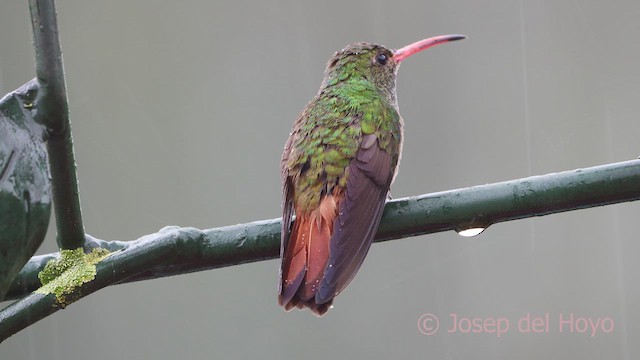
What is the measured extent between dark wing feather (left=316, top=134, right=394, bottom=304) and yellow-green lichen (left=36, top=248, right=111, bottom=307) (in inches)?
25.1

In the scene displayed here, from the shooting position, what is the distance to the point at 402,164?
823 centimetres

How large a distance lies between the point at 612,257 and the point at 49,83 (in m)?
7.27

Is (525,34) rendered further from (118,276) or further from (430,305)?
(118,276)

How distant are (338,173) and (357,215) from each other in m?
0.40

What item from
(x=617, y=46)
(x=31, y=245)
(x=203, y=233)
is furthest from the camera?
(x=617, y=46)

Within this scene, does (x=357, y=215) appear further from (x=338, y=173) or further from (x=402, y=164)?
(x=402, y=164)

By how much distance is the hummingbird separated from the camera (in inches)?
90.2

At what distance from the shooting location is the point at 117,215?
27.6 ft

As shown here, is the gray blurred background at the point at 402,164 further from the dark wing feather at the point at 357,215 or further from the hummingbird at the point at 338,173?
the dark wing feather at the point at 357,215

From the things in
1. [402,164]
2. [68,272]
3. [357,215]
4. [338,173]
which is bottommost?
[68,272]

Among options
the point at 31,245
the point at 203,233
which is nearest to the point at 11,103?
the point at 31,245

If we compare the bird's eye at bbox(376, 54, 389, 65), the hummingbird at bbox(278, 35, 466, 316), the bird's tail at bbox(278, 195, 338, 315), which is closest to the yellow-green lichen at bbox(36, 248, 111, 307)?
the hummingbird at bbox(278, 35, 466, 316)

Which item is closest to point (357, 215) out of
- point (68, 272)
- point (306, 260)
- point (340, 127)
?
point (306, 260)

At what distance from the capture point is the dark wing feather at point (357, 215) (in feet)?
7.32
